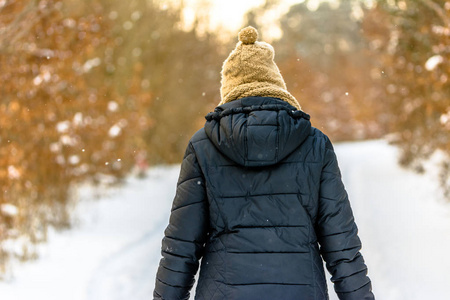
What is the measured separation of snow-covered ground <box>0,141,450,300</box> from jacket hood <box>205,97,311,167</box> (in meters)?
3.64

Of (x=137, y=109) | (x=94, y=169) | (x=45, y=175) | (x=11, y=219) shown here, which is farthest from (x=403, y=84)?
(x=11, y=219)

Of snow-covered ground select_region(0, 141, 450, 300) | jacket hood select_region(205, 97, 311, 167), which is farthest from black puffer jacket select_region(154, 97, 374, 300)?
snow-covered ground select_region(0, 141, 450, 300)

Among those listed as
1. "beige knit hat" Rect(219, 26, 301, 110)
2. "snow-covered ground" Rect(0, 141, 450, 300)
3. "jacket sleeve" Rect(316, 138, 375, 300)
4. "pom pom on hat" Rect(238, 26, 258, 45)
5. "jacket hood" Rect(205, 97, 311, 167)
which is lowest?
"jacket sleeve" Rect(316, 138, 375, 300)

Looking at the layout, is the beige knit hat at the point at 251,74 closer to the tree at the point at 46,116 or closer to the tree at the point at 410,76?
the tree at the point at 46,116

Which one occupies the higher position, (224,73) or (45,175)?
(45,175)

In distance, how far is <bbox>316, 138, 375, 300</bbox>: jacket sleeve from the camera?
238 centimetres

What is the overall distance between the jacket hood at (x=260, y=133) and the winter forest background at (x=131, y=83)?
462cm

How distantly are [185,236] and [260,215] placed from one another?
14.9 inches

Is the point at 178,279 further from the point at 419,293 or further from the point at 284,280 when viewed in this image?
the point at 419,293

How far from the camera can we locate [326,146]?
2.43 metres

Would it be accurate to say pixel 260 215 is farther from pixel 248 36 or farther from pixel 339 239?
pixel 248 36

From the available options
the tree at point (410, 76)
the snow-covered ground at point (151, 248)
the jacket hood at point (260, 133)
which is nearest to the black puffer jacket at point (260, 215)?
the jacket hood at point (260, 133)

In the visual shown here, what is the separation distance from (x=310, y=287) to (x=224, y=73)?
3.60 feet

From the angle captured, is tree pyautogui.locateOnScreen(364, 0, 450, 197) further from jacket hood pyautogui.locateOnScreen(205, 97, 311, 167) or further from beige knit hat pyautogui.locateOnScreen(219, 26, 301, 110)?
jacket hood pyautogui.locateOnScreen(205, 97, 311, 167)
